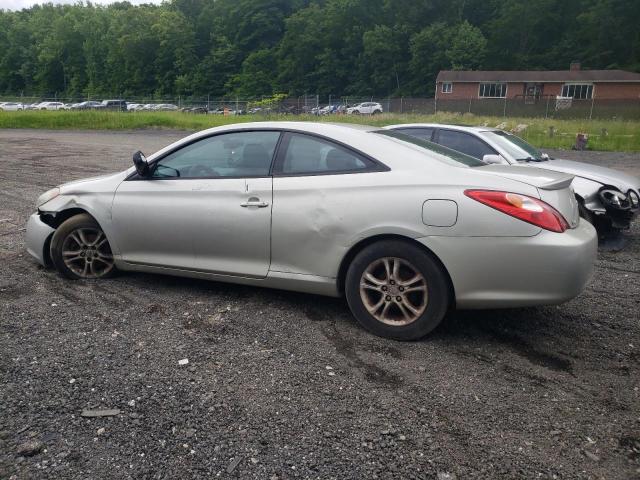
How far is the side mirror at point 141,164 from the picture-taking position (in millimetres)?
4660

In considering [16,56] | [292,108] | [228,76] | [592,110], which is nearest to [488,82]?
[292,108]

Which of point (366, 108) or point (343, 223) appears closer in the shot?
point (343, 223)

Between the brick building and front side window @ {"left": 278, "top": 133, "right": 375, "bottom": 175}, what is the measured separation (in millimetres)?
59125

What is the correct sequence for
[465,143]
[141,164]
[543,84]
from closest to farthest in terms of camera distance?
Result: [141,164]
[465,143]
[543,84]

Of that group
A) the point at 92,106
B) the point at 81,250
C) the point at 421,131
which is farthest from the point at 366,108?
the point at 81,250

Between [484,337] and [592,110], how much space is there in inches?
1302

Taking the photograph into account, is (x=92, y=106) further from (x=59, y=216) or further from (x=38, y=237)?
(x=59, y=216)

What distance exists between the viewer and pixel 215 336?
152 inches

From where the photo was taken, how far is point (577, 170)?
727 cm

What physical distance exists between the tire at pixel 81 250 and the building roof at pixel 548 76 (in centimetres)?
6430

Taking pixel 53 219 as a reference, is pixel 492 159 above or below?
above

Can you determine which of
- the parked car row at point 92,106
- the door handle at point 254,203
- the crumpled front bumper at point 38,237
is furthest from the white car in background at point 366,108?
the door handle at point 254,203

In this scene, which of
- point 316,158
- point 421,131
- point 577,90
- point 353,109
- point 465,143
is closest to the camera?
point 316,158

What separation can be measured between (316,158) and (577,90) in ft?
216
